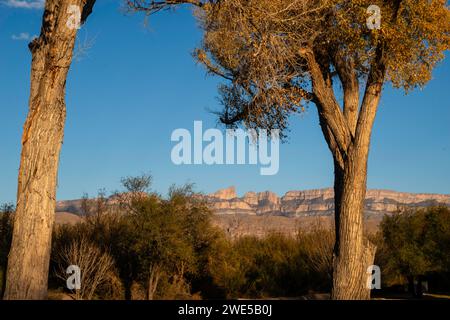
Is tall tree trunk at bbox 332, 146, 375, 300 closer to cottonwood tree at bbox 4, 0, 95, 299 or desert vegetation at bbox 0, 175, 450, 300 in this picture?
cottonwood tree at bbox 4, 0, 95, 299

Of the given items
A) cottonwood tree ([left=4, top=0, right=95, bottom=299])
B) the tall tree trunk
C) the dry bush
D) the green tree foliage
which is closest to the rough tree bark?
the tall tree trunk

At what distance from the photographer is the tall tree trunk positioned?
10.1 m

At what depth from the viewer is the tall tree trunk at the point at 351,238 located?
396 inches

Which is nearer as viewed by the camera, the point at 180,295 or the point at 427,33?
the point at 427,33

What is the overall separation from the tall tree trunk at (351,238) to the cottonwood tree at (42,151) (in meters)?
5.65

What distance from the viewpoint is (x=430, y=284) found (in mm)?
33562

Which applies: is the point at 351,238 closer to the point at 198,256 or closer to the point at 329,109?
the point at 329,109

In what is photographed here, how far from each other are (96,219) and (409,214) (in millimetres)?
21635

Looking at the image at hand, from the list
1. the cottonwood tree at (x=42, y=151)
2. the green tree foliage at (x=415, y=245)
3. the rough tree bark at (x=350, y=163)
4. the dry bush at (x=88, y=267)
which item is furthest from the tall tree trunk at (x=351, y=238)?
the green tree foliage at (x=415, y=245)

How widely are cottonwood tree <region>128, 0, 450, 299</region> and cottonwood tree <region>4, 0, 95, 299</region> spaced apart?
3044mm

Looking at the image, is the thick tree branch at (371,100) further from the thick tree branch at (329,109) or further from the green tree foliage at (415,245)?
the green tree foliage at (415,245)

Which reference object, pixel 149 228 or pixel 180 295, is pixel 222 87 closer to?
pixel 149 228
